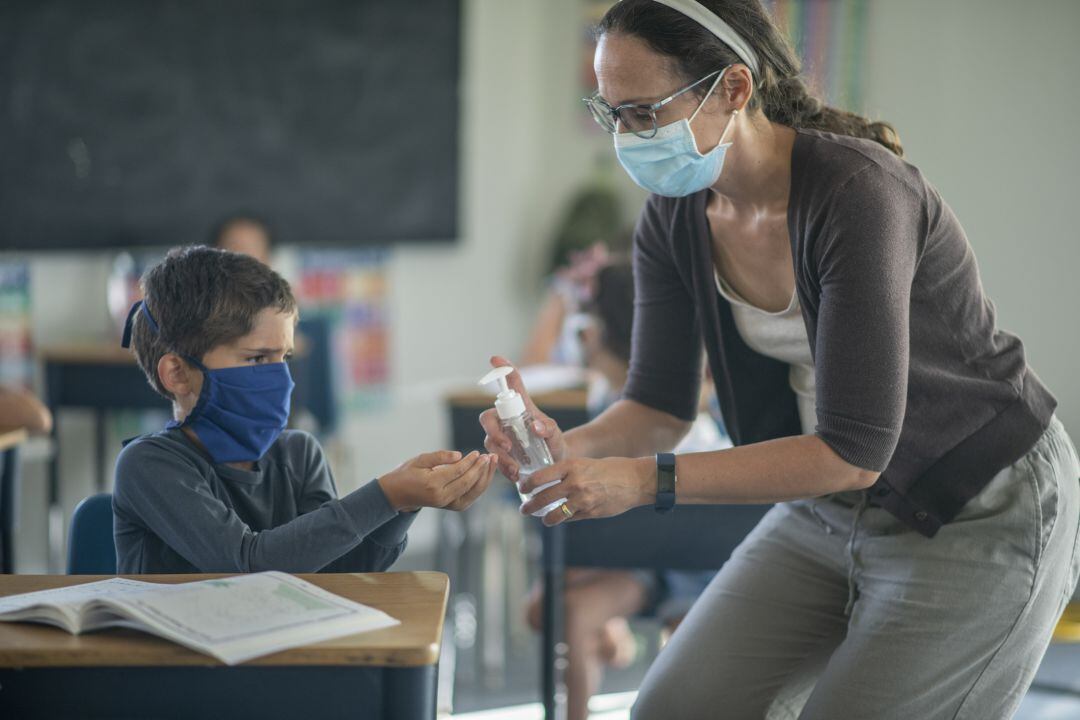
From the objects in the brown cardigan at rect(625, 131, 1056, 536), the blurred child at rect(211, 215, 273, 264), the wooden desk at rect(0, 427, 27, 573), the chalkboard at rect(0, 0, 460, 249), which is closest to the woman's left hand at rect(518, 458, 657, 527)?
the brown cardigan at rect(625, 131, 1056, 536)

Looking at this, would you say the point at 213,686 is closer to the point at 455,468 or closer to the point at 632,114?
the point at 455,468

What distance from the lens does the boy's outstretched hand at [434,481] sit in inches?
58.6

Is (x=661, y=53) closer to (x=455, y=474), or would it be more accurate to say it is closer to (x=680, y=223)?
(x=680, y=223)

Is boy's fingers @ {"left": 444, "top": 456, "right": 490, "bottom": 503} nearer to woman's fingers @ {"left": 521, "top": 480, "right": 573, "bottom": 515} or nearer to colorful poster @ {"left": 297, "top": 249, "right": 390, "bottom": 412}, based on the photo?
woman's fingers @ {"left": 521, "top": 480, "right": 573, "bottom": 515}

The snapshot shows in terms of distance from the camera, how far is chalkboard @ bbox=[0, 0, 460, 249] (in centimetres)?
375

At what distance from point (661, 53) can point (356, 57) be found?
333 cm

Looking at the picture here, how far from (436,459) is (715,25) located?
0.69m

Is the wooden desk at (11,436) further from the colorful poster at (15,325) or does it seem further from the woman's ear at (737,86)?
the woman's ear at (737,86)

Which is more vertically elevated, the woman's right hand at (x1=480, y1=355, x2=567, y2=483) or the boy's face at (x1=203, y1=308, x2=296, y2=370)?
the boy's face at (x1=203, y1=308, x2=296, y2=370)

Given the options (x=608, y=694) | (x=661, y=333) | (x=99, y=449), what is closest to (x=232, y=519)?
(x=661, y=333)

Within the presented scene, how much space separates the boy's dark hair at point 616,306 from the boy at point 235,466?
122cm

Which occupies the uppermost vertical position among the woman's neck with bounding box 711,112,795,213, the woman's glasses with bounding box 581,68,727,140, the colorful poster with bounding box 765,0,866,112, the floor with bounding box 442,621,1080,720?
the colorful poster with bounding box 765,0,866,112

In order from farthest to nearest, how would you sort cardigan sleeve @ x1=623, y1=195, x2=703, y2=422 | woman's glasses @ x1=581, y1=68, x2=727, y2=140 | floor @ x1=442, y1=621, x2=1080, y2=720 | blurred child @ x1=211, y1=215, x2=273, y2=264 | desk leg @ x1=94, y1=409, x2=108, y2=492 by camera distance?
1. blurred child @ x1=211, y1=215, x2=273, y2=264
2. desk leg @ x1=94, y1=409, x2=108, y2=492
3. floor @ x1=442, y1=621, x2=1080, y2=720
4. cardigan sleeve @ x1=623, y1=195, x2=703, y2=422
5. woman's glasses @ x1=581, y1=68, x2=727, y2=140

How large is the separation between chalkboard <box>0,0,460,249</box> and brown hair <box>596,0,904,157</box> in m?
2.73
